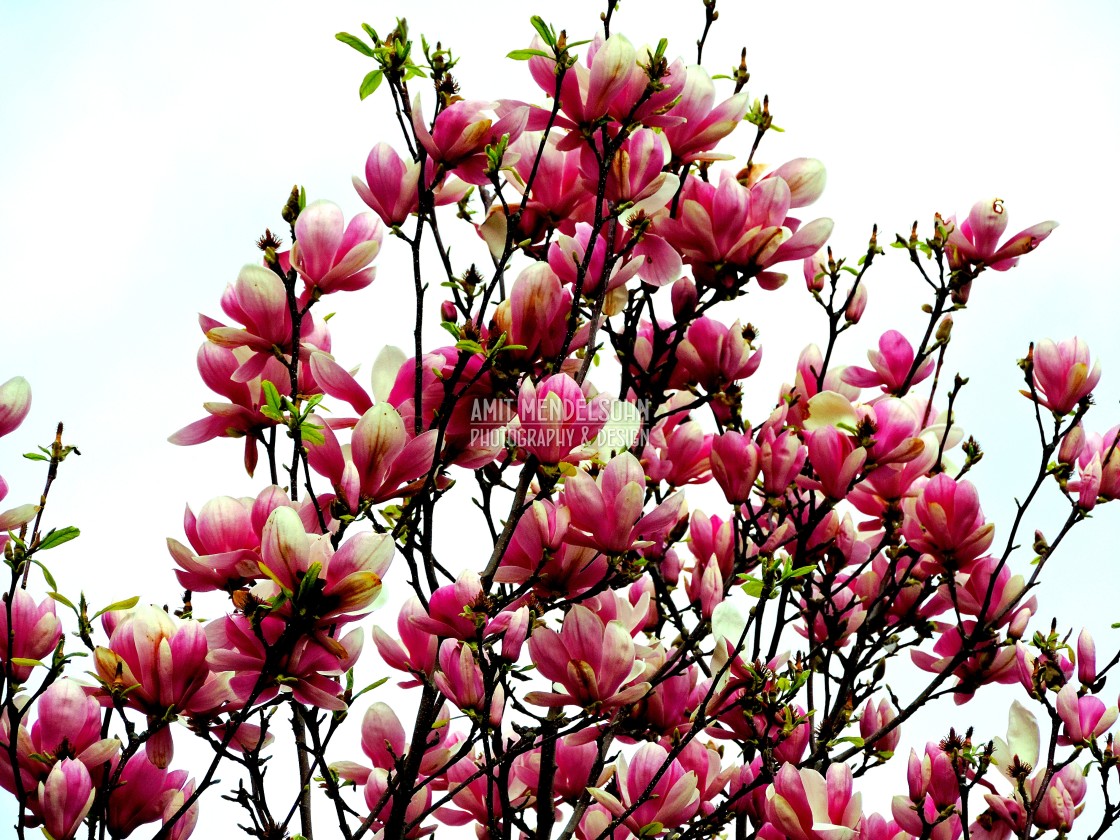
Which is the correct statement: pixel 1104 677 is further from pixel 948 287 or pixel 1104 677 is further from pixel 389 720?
pixel 389 720

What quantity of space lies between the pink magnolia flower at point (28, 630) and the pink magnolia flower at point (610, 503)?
68cm

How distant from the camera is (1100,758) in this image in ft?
5.86

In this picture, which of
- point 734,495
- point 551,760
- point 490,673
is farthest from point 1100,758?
point 490,673

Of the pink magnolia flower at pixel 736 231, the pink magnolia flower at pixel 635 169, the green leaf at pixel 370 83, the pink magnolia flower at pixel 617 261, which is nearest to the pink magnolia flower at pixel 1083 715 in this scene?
the pink magnolia flower at pixel 736 231

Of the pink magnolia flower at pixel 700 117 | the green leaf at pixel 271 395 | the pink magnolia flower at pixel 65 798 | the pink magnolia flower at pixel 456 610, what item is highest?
the pink magnolia flower at pixel 700 117

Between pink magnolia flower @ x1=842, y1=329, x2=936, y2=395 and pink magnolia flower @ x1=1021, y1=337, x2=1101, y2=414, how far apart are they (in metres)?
0.21

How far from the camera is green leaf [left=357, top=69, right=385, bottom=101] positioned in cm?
143

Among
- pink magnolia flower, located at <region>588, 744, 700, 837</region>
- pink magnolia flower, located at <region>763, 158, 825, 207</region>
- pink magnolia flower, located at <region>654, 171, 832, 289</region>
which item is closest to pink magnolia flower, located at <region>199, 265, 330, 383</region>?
pink magnolia flower, located at <region>654, 171, 832, 289</region>

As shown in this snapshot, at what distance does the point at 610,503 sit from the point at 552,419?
0.13m

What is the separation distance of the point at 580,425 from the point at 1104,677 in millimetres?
1154

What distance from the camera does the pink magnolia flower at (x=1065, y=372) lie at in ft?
6.27

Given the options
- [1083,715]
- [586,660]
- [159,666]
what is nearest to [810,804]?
[586,660]

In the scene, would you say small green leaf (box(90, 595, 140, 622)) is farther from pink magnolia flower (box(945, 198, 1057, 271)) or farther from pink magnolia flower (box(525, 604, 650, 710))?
pink magnolia flower (box(945, 198, 1057, 271))

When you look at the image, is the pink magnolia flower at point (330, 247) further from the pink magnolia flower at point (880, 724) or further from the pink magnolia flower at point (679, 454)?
the pink magnolia flower at point (880, 724)
